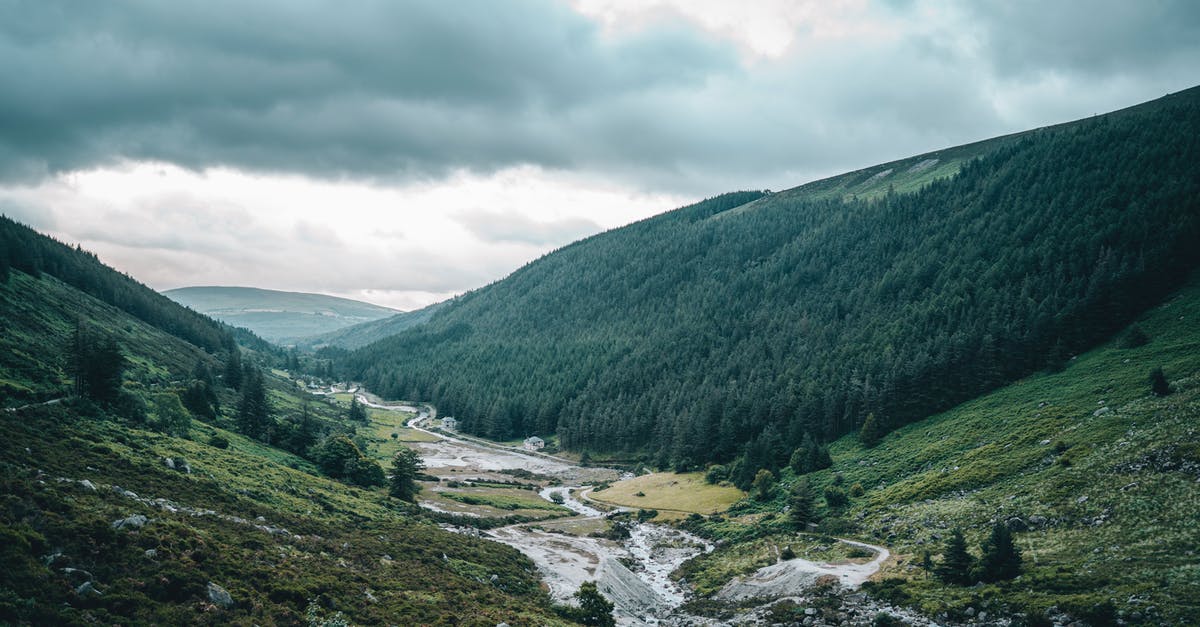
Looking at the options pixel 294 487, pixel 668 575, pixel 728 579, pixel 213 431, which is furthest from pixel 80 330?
pixel 728 579

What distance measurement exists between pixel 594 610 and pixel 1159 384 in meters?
74.8

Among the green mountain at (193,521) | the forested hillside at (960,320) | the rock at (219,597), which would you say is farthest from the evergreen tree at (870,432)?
the rock at (219,597)

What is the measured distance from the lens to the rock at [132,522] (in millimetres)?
32219

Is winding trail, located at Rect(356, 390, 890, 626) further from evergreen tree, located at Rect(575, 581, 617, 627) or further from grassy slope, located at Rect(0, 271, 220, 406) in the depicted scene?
grassy slope, located at Rect(0, 271, 220, 406)

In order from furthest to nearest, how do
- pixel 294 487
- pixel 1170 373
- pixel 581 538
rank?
pixel 581 538
pixel 1170 373
pixel 294 487

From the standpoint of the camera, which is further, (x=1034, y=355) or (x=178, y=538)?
(x=1034, y=355)

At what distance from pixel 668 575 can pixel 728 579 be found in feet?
30.1

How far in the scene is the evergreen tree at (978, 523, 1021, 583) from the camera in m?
45.2

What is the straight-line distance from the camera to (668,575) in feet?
224

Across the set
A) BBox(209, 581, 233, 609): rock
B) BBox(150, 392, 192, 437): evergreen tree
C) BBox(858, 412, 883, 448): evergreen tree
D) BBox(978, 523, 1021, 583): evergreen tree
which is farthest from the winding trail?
BBox(150, 392, 192, 437): evergreen tree

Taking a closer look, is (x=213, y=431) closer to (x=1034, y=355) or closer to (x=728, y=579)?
(x=728, y=579)

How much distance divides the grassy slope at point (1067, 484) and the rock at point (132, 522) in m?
56.6

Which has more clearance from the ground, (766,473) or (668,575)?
(766,473)

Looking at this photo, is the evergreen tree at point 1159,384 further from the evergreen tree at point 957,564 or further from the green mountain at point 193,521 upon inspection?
the green mountain at point 193,521
